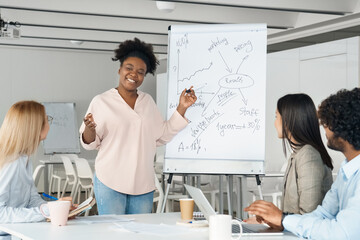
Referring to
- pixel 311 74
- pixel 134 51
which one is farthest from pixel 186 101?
pixel 311 74

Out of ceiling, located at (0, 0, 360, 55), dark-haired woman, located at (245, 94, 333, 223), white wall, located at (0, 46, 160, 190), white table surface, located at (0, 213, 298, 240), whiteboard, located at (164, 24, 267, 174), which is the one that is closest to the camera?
white table surface, located at (0, 213, 298, 240)

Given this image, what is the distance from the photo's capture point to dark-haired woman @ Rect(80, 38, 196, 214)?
323 cm

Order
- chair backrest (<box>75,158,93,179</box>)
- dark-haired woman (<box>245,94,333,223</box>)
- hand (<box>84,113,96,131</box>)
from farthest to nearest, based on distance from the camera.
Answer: chair backrest (<box>75,158,93,179</box>)
hand (<box>84,113,96,131</box>)
dark-haired woman (<box>245,94,333,223</box>)

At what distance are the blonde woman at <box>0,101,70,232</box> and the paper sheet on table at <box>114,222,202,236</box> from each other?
411 mm

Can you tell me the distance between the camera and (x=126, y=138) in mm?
3311

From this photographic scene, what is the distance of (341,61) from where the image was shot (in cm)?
691

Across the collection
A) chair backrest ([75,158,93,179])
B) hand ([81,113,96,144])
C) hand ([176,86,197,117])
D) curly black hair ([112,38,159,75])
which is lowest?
chair backrest ([75,158,93,179])

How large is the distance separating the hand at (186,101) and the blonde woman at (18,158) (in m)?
1.16

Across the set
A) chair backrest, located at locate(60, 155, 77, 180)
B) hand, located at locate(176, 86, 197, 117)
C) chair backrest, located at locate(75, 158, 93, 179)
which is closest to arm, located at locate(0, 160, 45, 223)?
hand, located at locate(176, 86, 197, 117)

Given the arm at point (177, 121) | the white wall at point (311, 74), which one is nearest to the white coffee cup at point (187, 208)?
the arm at point (177, 121)

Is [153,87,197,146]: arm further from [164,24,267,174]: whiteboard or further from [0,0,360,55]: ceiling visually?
[0,0,360,55]: ceiling

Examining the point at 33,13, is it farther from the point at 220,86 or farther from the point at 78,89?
the point at 220,86

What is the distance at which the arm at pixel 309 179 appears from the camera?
2.54 meters

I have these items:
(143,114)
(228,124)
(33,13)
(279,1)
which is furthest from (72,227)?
(33,13)
